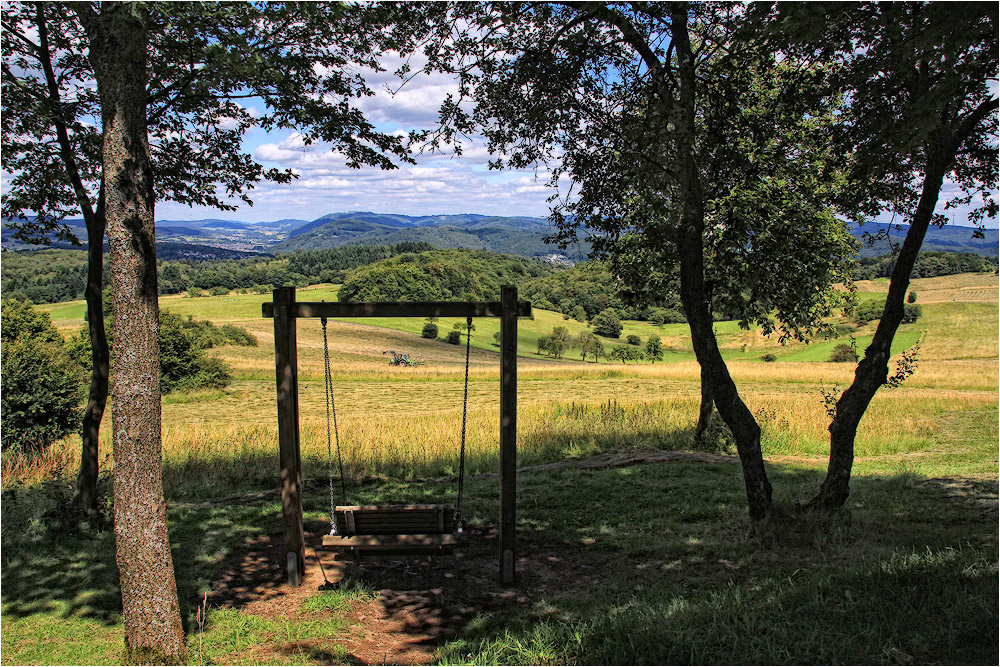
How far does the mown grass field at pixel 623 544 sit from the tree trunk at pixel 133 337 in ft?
1.61

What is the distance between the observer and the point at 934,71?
253 inches

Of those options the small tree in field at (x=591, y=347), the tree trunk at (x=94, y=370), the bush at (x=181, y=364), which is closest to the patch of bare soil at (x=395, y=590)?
the tree trunk at (x=94, y=370)

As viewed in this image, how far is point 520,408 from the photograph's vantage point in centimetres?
1798

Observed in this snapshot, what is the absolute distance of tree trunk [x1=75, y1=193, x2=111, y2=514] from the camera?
23.6 ft

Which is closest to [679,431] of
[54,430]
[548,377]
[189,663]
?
[189,663]

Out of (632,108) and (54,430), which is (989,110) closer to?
(632,108)

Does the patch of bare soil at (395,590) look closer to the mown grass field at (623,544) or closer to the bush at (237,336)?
the mown grass field at (623,544)

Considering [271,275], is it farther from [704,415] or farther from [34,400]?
[704,415]

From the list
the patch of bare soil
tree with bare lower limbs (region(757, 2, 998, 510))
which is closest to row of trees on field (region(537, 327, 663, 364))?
tree with bare lower limbs (region(757, 2, 998, 510))

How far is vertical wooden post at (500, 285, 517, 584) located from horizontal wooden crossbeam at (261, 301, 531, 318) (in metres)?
0.12

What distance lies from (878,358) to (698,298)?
1.91m

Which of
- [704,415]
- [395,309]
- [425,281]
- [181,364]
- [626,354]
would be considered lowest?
[626,354]

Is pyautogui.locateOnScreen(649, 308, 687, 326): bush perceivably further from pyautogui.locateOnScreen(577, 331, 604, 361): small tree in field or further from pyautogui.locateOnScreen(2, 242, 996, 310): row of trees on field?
pyautogui.locateOnScreen(577, 331, 604, 361): small tree in field

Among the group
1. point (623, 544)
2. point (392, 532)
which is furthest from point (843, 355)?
point (392, 532)
